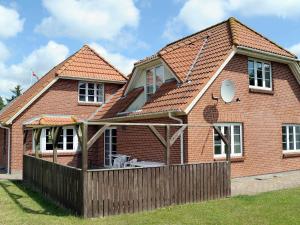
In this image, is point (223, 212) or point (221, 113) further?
point (221, 113)

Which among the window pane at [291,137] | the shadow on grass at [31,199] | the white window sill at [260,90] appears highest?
the white window sill at [260,90]

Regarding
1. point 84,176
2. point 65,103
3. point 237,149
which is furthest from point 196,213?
point 65,103

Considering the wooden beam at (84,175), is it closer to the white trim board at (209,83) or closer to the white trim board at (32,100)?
the white trim board at (209,83)

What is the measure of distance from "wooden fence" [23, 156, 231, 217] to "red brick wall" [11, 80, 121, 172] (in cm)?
819

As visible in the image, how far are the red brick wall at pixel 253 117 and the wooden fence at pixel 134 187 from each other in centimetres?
244

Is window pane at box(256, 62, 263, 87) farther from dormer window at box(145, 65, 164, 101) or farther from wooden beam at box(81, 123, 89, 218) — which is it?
wooden beam at box(81, 123, 89, 218)

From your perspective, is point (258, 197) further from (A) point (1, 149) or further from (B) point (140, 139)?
(A) point (1, 149)

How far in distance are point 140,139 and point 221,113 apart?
158 inches

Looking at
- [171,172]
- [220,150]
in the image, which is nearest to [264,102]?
[220,150]

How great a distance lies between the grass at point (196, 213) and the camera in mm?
8383

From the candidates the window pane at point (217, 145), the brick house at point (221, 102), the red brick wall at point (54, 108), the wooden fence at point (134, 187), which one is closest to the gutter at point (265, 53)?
the brick house at point (221, 102)

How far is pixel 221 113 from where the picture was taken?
1464 centimetres

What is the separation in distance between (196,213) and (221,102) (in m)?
6.59

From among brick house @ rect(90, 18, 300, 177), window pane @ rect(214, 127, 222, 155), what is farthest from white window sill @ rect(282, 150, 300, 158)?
window pane @ rect(214, 127, 222, 155)
